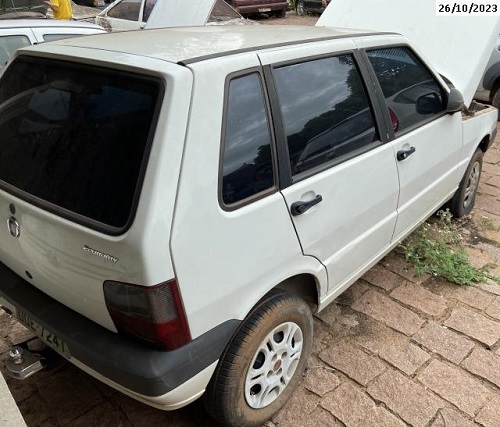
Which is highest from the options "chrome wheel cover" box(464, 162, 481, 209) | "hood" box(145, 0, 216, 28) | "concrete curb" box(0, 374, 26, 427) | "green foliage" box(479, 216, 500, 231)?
"hood" box(145, 0, 216, 28)

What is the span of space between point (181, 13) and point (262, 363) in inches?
244

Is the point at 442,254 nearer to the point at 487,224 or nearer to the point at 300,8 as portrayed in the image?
the point at 487,224

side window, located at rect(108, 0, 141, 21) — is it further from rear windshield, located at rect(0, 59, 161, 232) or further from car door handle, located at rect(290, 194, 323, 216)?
car door handle, located at rect(290, 194, 323, 216)

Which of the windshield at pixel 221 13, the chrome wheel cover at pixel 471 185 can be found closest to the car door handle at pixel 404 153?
the chrome wheel cover at pixel 471 185

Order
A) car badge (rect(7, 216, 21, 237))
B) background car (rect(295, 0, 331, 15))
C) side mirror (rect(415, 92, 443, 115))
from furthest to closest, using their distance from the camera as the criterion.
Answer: background car (rect(295, 0, 331, 15)) → side mirror (rect(415, 92, 443, 115)) → car badge (rect(7, 216, 21, 237))

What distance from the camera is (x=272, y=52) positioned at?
2.00m

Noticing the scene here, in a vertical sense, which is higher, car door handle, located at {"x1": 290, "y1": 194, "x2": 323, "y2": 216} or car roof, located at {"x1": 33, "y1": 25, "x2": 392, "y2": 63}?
car roof, located at {"x1": 33, "y1": 25, "x2": 392, "y2": 63}

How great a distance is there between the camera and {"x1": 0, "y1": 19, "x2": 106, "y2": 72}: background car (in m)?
5.25

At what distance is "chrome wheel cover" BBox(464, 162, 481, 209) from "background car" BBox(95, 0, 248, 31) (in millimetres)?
4487

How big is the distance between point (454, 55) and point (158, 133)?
349 centimetres

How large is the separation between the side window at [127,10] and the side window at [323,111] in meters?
7.58

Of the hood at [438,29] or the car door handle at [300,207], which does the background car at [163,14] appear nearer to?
the hood at [438,29]

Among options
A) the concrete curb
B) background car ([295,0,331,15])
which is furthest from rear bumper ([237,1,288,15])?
the concrete curb

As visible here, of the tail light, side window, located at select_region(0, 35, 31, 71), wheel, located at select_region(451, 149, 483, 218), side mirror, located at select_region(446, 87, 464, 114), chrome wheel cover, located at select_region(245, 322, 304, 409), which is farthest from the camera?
side window, located at select_region(0, 35, 31, 71)
